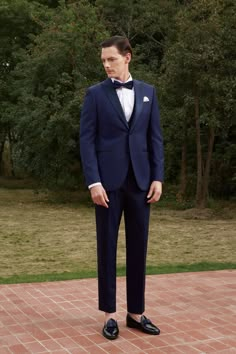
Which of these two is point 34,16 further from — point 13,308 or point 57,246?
point 13,308

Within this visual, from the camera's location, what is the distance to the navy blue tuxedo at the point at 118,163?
3.44m

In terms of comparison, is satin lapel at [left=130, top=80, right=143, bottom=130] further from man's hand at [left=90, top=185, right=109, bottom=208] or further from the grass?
the grass

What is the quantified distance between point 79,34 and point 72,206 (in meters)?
4.59

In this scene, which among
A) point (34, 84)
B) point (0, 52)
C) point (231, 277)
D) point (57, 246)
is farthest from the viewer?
point (0, 52)

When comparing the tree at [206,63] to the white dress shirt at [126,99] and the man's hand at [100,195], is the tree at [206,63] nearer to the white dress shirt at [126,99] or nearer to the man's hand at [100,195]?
the white dress shirt at [126,99]

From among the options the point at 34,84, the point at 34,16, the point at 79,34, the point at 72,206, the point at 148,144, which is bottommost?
the point at 72,206

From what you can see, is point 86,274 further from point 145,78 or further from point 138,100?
point 145,78

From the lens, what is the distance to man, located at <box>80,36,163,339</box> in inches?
135

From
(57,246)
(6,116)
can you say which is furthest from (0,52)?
(57,246)

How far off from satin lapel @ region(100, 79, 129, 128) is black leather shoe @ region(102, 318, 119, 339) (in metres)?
1.29

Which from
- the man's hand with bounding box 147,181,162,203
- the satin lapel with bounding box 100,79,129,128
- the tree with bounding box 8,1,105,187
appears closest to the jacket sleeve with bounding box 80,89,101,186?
the satin lapel with bounding box 100,79,129,128

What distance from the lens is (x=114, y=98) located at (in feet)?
11.4

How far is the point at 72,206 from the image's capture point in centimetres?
1497

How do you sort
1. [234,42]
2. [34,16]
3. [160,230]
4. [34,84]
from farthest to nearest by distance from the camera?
[34,16], [34,84], [234,42], [160,230]
